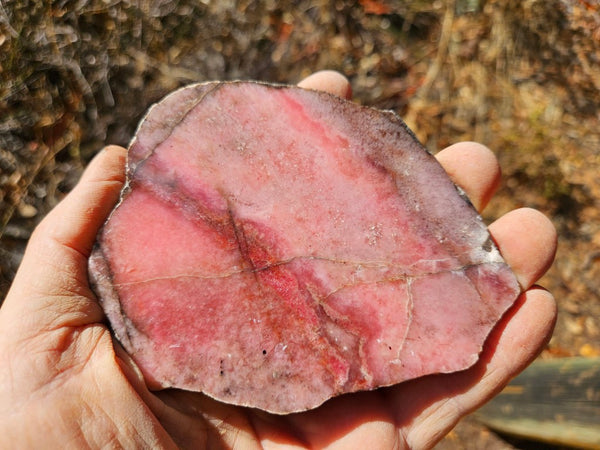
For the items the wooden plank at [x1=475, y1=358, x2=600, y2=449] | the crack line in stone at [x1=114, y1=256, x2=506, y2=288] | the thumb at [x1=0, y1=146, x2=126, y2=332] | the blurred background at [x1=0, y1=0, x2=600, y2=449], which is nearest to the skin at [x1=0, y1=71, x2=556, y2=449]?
→ the thumb at [x1=0, y1=146, x2=126, y2=332]

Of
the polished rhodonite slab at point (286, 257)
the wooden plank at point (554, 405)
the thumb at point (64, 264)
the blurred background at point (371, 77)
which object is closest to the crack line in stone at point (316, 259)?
the polished rhodonite slab at point (286, 257)

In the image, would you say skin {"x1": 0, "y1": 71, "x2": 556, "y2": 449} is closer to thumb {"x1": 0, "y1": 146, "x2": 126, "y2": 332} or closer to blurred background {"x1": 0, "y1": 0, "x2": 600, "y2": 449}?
thumb {"x1": 0, "y1": 146, "x2": 126, "y2": 332}

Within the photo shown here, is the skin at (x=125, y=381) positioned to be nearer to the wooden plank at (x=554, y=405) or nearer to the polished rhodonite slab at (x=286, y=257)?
the polished rhodonite slab at (x=286, y=257)

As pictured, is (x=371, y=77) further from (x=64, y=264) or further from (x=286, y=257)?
(x=64, y=264)

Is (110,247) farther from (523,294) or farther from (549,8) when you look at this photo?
(549,8)

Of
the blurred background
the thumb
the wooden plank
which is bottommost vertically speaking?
the wooden plank

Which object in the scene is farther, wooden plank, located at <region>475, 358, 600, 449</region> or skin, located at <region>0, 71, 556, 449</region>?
wooden plank, located at <region>475, 358, 600, 449</region>

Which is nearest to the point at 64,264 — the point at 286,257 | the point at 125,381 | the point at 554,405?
the point at 125,381
